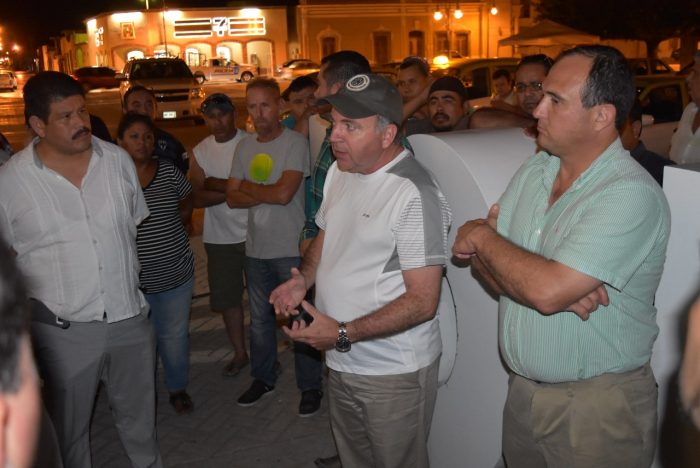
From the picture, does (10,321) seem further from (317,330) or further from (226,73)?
(226,73)

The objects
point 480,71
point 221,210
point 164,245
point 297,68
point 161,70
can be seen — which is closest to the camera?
point 164,245

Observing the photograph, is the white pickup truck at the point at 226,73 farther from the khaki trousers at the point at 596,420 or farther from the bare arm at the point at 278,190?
the khaki trousers at the point at 596,420

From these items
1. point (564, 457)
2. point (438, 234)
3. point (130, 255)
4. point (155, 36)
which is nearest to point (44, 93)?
point (130, 255)

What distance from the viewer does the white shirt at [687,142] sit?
521cm

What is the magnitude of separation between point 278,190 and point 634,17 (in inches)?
1142

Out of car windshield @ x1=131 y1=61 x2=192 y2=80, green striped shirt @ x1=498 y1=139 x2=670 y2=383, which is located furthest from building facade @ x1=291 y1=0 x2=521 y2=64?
green striped shirt @ x1=498 y1=139 x2=670 y2=383

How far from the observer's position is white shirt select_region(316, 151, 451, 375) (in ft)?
9.09

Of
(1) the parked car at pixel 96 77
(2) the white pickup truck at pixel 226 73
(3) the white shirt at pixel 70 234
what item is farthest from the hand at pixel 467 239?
(2) the white pickup truck at pixel 226 73

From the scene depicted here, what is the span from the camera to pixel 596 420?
2.37 meters

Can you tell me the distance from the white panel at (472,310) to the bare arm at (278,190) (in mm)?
1306

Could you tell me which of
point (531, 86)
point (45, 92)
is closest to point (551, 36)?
point (531, 86)

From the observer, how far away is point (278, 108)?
481cm

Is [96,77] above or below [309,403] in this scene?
above

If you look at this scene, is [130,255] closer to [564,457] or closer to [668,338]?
[564,457]
